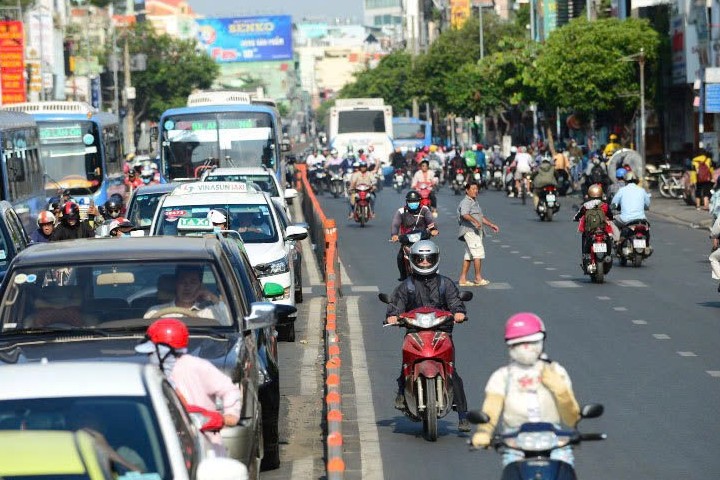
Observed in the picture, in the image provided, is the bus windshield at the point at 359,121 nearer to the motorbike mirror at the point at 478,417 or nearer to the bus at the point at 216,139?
the bus at the point at 216,139

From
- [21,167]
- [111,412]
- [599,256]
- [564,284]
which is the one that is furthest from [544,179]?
[111,412]

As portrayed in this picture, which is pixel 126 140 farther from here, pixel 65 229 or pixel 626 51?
pixel 65 229

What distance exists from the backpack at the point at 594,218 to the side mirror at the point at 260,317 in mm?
14835

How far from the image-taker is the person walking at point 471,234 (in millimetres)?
24547

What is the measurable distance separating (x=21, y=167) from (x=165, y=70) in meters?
88.4

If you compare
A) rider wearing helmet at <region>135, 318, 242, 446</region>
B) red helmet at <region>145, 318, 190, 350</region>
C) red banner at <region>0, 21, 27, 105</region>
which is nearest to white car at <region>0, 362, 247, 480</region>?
rider wearing helmet at <region>135, 318, 242, 446</region>

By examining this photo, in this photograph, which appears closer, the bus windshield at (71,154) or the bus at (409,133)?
the bus windshield at (71,154)

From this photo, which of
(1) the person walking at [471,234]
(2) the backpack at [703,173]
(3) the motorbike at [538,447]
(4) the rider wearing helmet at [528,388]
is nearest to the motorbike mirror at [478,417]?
(3) the motorbike at [538,447]

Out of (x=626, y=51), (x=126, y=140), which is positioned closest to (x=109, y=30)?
(x=126, y=140)

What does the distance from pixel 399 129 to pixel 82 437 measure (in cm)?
7800

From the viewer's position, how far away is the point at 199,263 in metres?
10.2

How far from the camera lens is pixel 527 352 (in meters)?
7.79

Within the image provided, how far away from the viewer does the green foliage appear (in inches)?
2151

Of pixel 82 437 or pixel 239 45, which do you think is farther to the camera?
pixel 239 45
